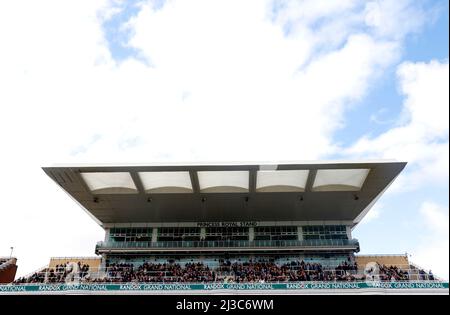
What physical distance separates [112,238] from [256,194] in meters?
14.4

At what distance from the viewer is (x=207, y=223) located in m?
37.1

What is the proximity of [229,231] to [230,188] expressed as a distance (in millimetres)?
6967

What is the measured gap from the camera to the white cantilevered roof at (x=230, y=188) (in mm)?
28578

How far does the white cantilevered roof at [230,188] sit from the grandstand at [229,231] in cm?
8

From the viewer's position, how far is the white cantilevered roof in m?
28.6

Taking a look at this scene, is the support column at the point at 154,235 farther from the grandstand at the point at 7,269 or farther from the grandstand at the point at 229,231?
the grandstand at the point at 7,269

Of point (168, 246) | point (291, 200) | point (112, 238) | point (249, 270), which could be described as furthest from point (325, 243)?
point (112, 238)

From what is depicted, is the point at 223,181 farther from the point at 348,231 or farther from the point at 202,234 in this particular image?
the point at 348,231

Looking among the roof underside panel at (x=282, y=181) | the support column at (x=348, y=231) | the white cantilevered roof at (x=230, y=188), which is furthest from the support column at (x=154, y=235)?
the support column at (x=348, y=231)

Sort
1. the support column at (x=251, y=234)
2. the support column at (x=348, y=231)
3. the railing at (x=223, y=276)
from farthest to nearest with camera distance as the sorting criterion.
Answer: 1. the support column at (x=251, y=234)
2. the support column at (x=348, y=231)
3. the railing at (x=223, y=276)

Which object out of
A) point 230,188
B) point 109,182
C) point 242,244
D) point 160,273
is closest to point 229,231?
point 242,244

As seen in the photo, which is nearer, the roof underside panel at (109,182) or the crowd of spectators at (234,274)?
the crowd of spectators at (234,274)

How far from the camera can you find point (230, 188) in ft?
103

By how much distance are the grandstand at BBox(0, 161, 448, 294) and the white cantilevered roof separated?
0.25 feet
